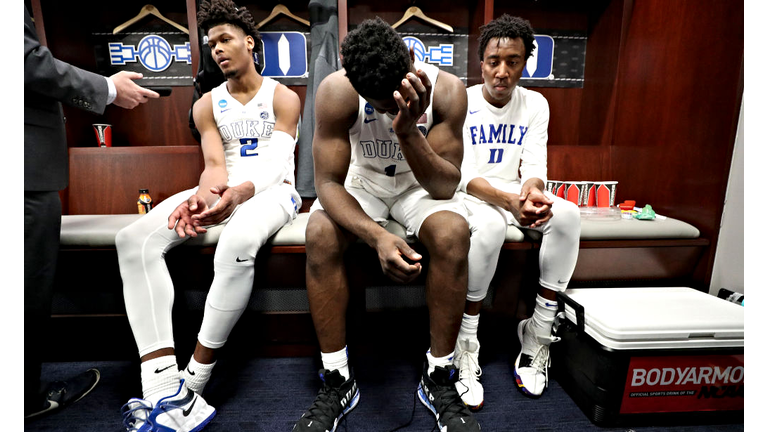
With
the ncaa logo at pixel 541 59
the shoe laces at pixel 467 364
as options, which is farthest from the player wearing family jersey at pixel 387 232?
the ncaa logo at pixel 541 59

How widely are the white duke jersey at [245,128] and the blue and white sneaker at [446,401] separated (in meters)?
0.98

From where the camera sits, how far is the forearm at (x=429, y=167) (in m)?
1.03

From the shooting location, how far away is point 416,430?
1.07 meters

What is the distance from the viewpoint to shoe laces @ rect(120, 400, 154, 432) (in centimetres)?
103

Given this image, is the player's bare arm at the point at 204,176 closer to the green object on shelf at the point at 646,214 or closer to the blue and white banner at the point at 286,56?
the blue and white banner at the point at 286,56

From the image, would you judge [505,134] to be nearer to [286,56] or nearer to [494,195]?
[494,195]

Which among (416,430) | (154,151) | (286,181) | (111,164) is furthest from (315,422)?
(111,164)

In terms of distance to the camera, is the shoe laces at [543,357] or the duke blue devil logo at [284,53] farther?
the duke blue devil logo at [284,53]

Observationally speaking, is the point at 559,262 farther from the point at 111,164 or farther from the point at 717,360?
the point at 111,164

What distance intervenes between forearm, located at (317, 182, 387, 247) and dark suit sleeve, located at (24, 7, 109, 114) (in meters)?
0.77

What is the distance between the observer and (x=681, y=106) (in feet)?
5.11

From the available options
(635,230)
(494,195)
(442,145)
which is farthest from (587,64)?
(442,145)

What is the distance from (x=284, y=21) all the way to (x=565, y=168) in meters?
1.84

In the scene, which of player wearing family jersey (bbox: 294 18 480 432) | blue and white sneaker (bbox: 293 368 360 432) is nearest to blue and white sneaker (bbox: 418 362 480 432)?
player wearing family jersey (bbox: 294 18 480 432)
